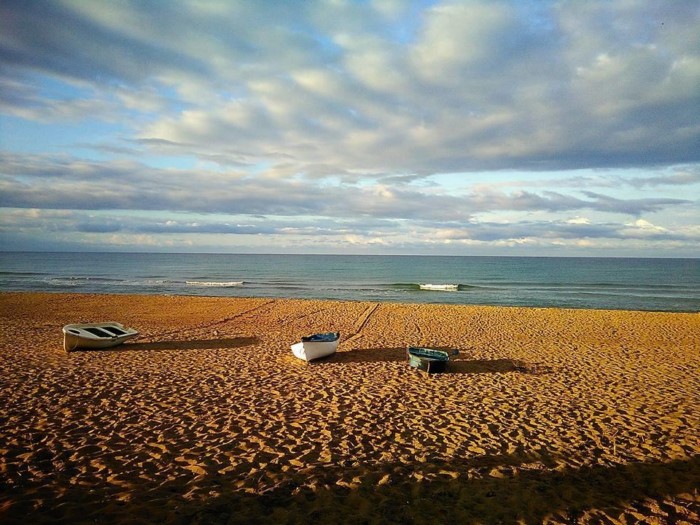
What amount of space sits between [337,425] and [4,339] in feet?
54.1

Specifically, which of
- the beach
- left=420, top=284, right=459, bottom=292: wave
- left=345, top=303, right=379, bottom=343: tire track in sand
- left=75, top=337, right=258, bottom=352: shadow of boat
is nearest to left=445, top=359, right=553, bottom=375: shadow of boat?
the beach

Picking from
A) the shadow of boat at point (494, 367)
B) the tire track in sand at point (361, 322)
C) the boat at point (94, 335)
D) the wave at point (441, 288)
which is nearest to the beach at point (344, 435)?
the shadow of boat at point (494, 367)

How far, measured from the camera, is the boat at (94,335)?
48.6 feet

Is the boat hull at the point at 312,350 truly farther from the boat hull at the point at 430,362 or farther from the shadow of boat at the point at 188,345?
the shadow of boat at the point at 188,345

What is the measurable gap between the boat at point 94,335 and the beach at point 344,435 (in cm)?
53

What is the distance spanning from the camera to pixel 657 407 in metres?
10.2

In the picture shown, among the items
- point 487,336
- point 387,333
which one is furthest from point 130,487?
point 487,336

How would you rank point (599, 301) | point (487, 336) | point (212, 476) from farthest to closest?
point (599, 301) → point (487, 336) → point (212, 476)

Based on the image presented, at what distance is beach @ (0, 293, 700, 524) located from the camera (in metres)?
5.88

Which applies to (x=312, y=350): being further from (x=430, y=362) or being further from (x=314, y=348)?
(x=430, y=362)

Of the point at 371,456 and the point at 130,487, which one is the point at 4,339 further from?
the point at 371,456

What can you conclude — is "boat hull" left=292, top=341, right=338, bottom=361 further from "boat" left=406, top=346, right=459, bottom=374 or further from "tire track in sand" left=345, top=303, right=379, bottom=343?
"tire track in sand" left=345, top=303, right=379, bottom=343

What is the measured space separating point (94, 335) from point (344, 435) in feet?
39.3

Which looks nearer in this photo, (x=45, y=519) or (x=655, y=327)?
(x=45, y=519)
